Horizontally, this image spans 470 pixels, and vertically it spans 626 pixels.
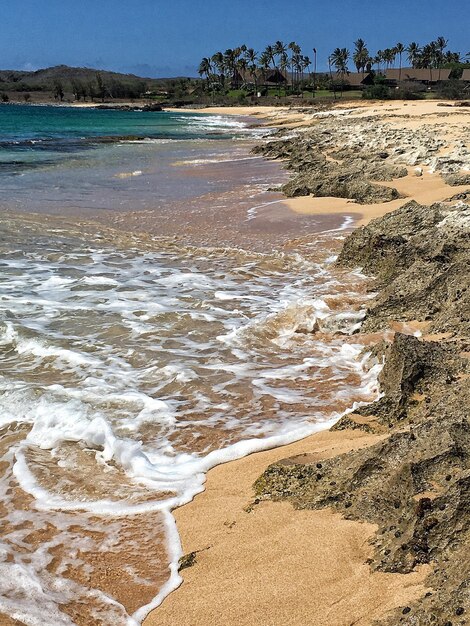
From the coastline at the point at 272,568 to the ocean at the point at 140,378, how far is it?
17 centimetres

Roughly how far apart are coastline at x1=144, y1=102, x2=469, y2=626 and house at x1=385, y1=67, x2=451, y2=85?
119038 millimetres

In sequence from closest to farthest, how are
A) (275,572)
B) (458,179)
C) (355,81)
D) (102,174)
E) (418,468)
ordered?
(275,572) → (418,468) → (458,179) → (102,174) → (355,81)

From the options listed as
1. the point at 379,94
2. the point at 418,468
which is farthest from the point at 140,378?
the point at 379,94

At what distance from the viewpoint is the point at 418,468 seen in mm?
3004

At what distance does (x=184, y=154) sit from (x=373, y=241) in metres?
24.6

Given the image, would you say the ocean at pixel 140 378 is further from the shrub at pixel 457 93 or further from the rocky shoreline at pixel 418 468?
the shrub at pixel 457 93

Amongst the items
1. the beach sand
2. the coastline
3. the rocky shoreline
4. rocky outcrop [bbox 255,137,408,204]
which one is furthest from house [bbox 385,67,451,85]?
the beach sand

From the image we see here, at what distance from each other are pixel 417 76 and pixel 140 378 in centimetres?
12678

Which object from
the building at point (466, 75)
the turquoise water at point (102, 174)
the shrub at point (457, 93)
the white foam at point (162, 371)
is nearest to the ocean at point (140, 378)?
the white foam at point (162, 371)

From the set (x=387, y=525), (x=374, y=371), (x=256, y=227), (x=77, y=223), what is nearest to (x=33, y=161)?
(x=77, y=223)

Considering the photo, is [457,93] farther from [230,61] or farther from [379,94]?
[230,61]

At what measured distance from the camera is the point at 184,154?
31.3 m

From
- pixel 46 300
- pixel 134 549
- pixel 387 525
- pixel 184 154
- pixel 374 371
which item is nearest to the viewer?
pixel 387 525

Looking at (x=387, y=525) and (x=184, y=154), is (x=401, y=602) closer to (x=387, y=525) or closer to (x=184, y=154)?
(x=387, y=525)
